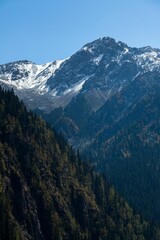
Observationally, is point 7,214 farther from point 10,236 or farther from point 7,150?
point 7,150

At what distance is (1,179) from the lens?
181m

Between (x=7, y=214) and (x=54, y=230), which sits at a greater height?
(x=7, y=214)

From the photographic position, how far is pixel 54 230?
188 meters

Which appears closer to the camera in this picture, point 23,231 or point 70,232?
point 23,231

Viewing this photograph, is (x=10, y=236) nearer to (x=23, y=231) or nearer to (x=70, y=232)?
(x=23, y=231)

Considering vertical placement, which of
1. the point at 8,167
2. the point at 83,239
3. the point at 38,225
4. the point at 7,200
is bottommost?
the point at 83,239

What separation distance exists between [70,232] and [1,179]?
3885 cm

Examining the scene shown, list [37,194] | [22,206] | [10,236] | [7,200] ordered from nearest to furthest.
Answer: [10,236]
[7,200]
[22,206]
[37,194]

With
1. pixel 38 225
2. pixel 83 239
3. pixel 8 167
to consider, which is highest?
pixel 8 167

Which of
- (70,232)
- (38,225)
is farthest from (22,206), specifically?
(70,232)

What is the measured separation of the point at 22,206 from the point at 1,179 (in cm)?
1363

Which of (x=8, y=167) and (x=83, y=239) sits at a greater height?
(x=8, y=167)

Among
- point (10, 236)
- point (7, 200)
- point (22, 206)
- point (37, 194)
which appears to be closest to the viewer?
point (10, 236)

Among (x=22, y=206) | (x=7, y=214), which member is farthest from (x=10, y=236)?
(x=22, y=206)
